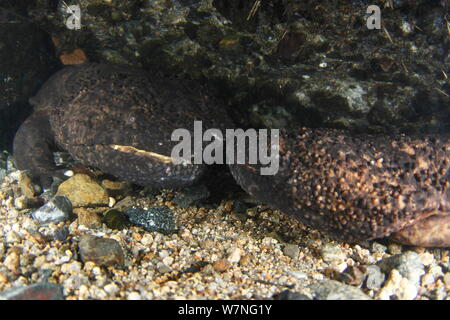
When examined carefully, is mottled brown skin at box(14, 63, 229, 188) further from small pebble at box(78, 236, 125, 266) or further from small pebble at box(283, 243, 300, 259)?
small pebble at box(283, 243, 300, 259)

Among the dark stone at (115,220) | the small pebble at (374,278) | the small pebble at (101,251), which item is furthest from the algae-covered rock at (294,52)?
the small pebble at (101,251)

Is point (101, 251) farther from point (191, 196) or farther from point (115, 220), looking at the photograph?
point (191, 196)

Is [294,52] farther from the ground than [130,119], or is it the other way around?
[294,52]

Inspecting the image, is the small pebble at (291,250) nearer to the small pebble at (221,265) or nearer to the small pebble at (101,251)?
the small pebble at (221,265)

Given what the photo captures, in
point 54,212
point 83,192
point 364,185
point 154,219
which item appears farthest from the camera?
point 83,192

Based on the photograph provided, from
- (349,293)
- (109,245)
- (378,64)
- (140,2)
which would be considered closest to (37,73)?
(140,2)

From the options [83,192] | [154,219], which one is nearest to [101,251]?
[154,219]

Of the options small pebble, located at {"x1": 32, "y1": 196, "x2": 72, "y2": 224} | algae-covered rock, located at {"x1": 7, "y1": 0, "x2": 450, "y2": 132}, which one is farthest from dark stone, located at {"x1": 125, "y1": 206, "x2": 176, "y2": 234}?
algae-covered rock, located at {"x1": 7, "y1": 0, "x2": 450, "y2": 132}
